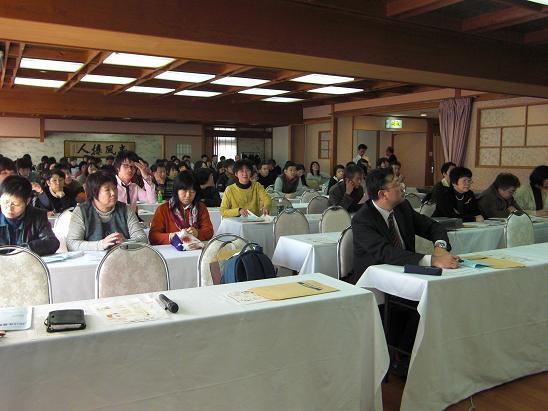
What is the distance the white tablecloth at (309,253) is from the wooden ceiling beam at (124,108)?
855cm

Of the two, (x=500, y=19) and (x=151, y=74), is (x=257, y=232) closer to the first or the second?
(x=500, y=19)

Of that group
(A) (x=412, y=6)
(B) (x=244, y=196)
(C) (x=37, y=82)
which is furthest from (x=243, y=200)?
(C) (x=37, y=82)

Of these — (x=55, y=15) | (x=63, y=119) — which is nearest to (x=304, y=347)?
(x=55, y=15)

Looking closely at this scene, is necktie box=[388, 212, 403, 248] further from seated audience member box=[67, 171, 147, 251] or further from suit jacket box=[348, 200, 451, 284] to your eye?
seated audience member box=[67, 171, 147, 251]

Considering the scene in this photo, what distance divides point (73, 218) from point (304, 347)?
7.08ft

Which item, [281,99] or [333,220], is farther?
Result: [281,99]

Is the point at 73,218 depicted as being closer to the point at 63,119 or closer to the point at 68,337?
the point at 68,337

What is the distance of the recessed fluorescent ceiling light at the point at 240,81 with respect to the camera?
8.66 meters

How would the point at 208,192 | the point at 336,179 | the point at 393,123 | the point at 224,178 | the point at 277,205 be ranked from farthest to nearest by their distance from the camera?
1. the point at 393,123
2. the point at 224,178
3. the point at 336,179
4. the point at 208,192
5. the point at 277,205

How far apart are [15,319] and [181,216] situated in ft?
7.26

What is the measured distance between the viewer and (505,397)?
294 centimetres

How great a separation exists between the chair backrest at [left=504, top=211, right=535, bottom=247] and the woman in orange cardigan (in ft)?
9.13

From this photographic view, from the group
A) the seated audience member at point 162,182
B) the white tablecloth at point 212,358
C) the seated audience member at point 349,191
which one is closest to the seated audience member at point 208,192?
the seated audience member at point 162,182

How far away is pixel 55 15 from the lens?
3701mm
